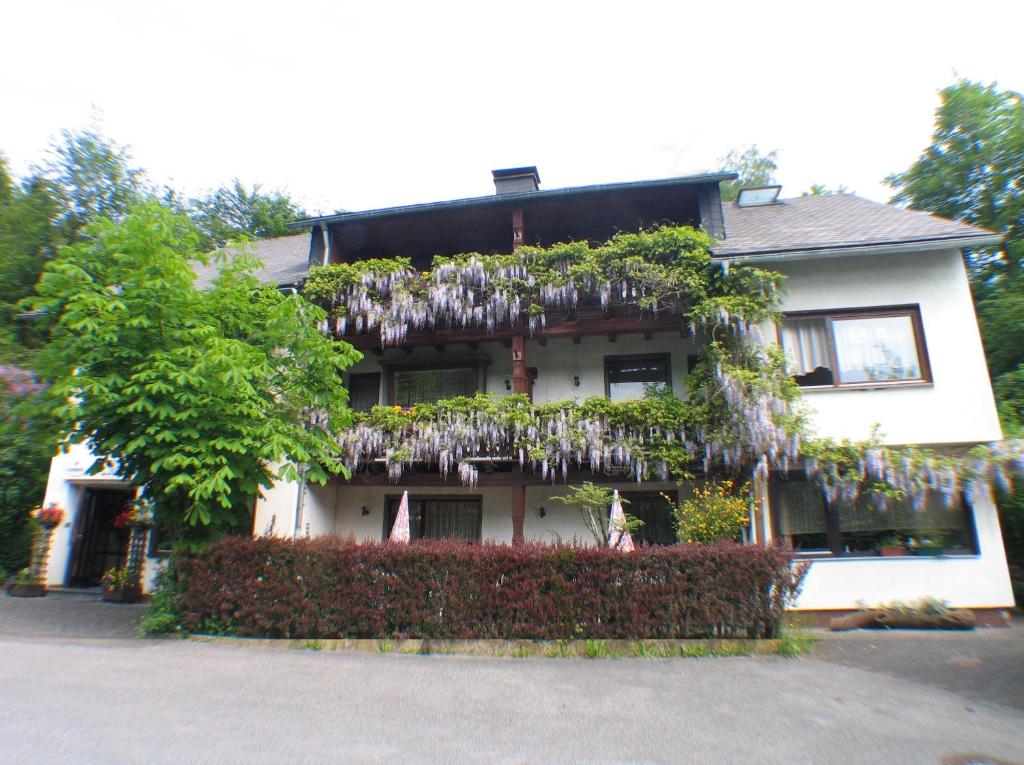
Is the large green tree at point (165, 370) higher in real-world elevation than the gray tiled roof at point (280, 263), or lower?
lower

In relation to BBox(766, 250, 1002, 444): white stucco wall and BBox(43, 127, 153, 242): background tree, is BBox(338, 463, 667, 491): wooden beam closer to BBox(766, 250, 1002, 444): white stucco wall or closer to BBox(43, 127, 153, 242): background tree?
BBox(766, 250, 1002, 444): white stucco wall

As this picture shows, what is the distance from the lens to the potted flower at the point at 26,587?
12.9m

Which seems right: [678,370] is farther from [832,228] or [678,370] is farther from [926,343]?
[926,343]

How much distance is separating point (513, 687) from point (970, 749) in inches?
151

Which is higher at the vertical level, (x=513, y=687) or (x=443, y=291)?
(x=443, y=291)

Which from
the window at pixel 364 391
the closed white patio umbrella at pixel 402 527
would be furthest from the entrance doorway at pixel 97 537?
the closed white patio umbrella at pixel 402 527

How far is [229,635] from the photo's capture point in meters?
8.38

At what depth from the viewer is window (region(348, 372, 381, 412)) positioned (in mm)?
14055

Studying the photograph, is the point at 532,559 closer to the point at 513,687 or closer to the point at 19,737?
the point at 513,687

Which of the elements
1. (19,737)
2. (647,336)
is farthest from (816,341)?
(19,737)

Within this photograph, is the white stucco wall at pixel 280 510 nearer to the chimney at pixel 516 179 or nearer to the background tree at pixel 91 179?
the chimney at pixel 516 179

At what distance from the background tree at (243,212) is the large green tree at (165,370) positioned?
2054 centimetres

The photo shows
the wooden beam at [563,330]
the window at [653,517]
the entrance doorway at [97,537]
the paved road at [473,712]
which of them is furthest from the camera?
the entrance doorway at [97,537]

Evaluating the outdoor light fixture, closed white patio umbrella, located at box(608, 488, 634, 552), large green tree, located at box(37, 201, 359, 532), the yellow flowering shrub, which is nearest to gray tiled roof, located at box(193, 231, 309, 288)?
large green tree, located at box(37, 201, 359, 532)
